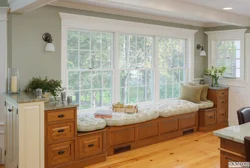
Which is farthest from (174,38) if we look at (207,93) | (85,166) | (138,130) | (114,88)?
(85,166)

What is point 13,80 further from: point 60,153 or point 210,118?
point 210,118

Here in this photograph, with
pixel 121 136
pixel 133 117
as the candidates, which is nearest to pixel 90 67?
pixel 133 117

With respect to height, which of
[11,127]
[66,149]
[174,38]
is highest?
[174,38]

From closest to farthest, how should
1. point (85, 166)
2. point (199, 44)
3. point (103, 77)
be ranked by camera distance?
point (85, 166) < point (103, 77) < point (199, 44)

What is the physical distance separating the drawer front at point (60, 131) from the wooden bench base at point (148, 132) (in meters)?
0.71

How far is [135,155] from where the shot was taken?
13.8 ft

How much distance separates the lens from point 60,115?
342 centimetres

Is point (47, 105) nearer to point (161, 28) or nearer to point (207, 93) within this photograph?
point (161, 28)

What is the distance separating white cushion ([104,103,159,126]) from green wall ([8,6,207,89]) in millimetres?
1076

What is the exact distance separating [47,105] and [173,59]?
337cm

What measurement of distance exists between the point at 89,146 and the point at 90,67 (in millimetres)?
1460

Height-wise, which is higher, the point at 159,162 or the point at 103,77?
the point at 103,77

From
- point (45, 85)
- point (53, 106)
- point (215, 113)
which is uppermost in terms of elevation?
point (45, 85)

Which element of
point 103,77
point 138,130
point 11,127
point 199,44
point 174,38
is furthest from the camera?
point 199,44
